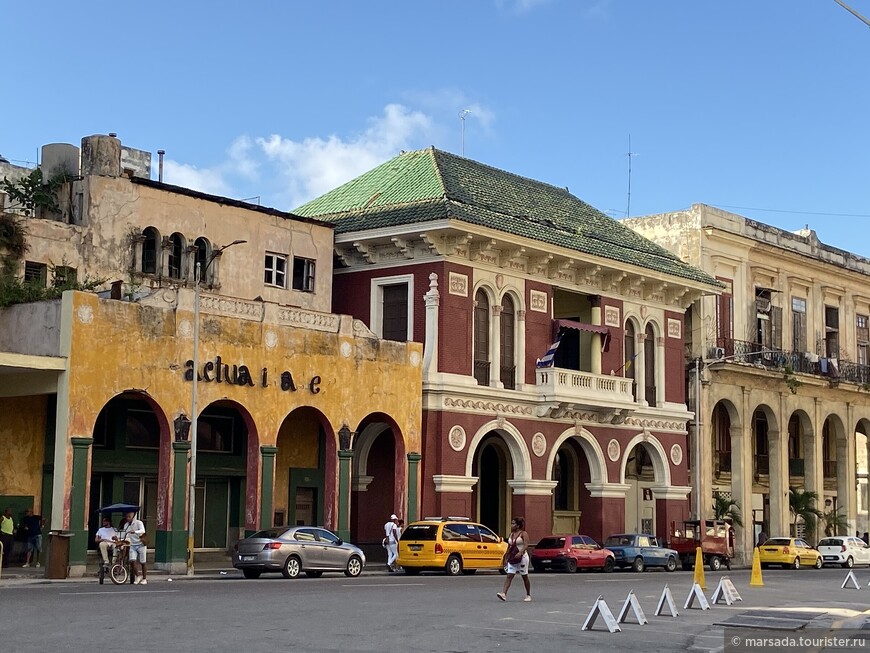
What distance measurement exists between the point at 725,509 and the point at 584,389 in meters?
11.6

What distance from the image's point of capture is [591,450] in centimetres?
4538

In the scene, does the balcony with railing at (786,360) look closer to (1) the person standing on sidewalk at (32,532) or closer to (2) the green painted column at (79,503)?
(1) the person standing on sidewalk at (32,532)

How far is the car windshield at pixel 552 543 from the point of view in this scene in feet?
129

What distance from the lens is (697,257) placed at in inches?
2089

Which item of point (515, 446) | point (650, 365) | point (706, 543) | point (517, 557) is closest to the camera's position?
point (517, 557)

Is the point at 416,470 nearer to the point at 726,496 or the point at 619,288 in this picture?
the point at 619,288

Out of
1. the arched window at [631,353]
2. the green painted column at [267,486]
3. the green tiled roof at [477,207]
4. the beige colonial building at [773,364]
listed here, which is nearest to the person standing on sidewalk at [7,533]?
the green painted column at [267,486]

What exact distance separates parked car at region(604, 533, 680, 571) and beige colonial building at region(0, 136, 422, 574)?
7316 mm

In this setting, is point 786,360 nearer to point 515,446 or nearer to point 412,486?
point 515,446

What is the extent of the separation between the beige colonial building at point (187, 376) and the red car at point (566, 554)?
4171mm

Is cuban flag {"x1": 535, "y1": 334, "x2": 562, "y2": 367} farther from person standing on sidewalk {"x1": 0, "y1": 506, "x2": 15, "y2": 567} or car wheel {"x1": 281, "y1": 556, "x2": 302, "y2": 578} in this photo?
person standing on sidewalk {"x1": 0, "y1": 506, "x2": 15, "y2": 567}

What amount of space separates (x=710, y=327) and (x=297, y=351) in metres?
22.6

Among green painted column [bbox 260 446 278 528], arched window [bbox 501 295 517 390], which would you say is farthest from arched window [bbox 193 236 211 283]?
arched window [bbox 501 295 517 390]

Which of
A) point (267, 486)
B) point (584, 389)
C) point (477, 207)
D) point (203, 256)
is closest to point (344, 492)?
point (267, 486)
